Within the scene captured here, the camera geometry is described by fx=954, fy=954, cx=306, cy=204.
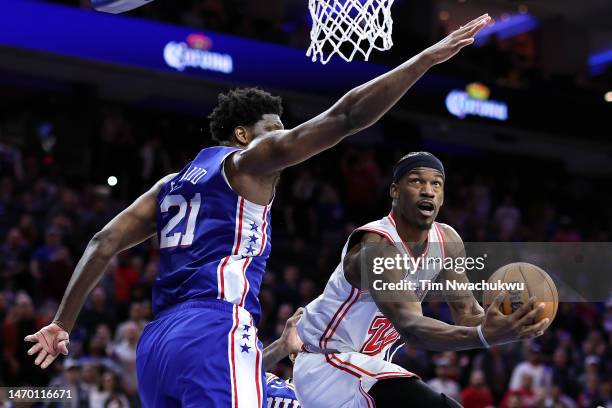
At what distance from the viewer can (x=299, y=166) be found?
1538 centimetres

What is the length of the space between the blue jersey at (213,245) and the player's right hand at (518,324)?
2.98 feet

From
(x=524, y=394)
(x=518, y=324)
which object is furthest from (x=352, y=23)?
(x=524, y=394)

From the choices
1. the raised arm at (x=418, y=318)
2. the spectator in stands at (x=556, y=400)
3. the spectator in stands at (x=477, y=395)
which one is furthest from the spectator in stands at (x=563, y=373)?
the raised arm at (x=418, y=318)

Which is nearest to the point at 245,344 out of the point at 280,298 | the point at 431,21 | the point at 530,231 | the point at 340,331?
the point at 340,331

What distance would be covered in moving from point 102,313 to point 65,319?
5856mm

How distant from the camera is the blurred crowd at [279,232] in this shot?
9.27 metres

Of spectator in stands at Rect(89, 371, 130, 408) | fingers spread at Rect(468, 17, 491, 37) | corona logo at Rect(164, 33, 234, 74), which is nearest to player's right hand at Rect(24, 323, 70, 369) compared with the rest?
fingers spread at Rect(468, 17, 491, 37)

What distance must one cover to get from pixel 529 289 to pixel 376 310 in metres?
0.94

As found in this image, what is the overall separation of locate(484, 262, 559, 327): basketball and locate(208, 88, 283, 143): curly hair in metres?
1.21

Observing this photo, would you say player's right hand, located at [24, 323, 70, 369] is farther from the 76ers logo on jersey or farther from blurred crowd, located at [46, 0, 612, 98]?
blurred crowd, located at [46, 0, 612, 98]

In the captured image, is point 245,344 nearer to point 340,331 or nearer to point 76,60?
point 340,331

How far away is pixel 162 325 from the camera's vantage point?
3590 millimetres

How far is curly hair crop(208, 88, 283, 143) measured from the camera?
161 inches

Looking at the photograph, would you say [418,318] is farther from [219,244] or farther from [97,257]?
[97,257]
